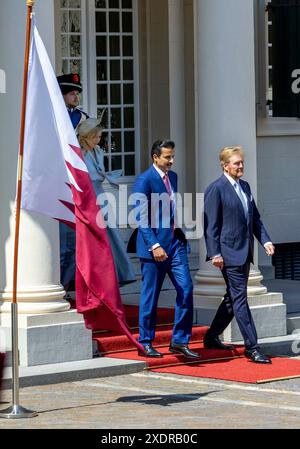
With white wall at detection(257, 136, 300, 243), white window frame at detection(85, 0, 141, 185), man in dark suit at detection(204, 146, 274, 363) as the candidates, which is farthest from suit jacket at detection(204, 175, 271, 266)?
white wall at detection(257, 136, 300, 243)

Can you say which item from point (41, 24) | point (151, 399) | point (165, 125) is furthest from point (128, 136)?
point (151, 399)

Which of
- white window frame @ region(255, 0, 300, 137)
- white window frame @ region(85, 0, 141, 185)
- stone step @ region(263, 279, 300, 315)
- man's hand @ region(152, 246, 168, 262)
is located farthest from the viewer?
white window frame @ region(255, 0, 300, 137)

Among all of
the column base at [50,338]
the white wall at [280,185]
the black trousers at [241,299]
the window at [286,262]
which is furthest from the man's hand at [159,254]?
the window at [286,262]

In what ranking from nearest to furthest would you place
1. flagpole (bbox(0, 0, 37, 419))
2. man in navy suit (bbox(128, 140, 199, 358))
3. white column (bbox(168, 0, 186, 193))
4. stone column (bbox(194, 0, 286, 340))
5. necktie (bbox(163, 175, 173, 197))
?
flagpole (bbox(0, 0, 37, 419))
man in navy suit (bbox(128, 140, 199, 358))
necktie (bbox(163, 175, 173, 197))
stone column (bbox(194, 0, 286, 340))
white column (bbox(168, 0, 186, 193))

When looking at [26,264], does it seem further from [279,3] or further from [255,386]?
[279,3]

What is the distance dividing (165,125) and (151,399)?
6.07 meters

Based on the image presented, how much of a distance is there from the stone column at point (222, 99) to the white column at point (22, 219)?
2032 mm

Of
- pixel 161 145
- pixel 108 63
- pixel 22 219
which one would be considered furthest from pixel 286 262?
pixel 22 219

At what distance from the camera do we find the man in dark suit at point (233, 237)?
498 inches

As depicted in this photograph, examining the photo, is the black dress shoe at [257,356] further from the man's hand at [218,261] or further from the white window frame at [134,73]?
the white window frame at [134,73]

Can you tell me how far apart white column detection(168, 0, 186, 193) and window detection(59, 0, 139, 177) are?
440 millimetres

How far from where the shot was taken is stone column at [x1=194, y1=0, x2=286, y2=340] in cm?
1368

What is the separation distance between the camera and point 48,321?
12.0 meters

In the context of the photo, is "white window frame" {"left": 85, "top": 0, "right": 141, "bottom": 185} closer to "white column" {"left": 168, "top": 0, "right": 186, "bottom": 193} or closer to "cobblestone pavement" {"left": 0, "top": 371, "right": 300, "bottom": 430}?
"white column" {"left": 168, "top": 0, "right": 186, "bottom": 193}
